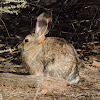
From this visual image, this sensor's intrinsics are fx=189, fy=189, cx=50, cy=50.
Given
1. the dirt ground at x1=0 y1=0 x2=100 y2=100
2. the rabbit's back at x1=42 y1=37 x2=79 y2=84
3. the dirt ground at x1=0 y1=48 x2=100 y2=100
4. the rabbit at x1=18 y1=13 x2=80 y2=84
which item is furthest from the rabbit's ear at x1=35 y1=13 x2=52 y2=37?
the dirt ground at x1=0 y1=48 x2=100 y2=100

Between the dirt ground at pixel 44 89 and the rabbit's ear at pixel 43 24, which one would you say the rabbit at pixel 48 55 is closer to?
the rabbit's ear at pixel 43 24

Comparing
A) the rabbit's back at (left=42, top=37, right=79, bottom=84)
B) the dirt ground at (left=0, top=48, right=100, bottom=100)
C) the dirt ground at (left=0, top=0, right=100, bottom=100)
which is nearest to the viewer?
the dirt ground at (left=0, top=48, right=100, bottom=100)

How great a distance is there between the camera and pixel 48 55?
12.8ft

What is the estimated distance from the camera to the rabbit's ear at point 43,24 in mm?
3793

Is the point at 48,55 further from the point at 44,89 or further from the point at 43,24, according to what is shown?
the point at 44,89

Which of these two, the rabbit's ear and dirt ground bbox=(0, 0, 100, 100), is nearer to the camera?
dirt ground bbox=(0, 0, 100, 100)

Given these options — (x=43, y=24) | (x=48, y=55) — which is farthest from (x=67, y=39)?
(x=48, y=55)

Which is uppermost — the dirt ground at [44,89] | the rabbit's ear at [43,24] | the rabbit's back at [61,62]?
the rabbit's ear at [43,24]

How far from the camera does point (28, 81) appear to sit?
345 centimetres

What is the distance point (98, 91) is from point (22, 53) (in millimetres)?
1849

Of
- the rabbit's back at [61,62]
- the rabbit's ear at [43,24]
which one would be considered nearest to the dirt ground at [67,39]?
the rabbit's back at [61,62]

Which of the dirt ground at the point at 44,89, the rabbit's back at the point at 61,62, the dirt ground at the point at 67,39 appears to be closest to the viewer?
the dirt ground at the point at 44,89

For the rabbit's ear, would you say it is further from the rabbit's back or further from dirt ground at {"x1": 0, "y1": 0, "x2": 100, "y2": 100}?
dirt ground at {"x1": 0, "y1": 0, "x2": 100, "y2": 100}

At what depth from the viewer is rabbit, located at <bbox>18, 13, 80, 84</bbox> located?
377 centimetres
